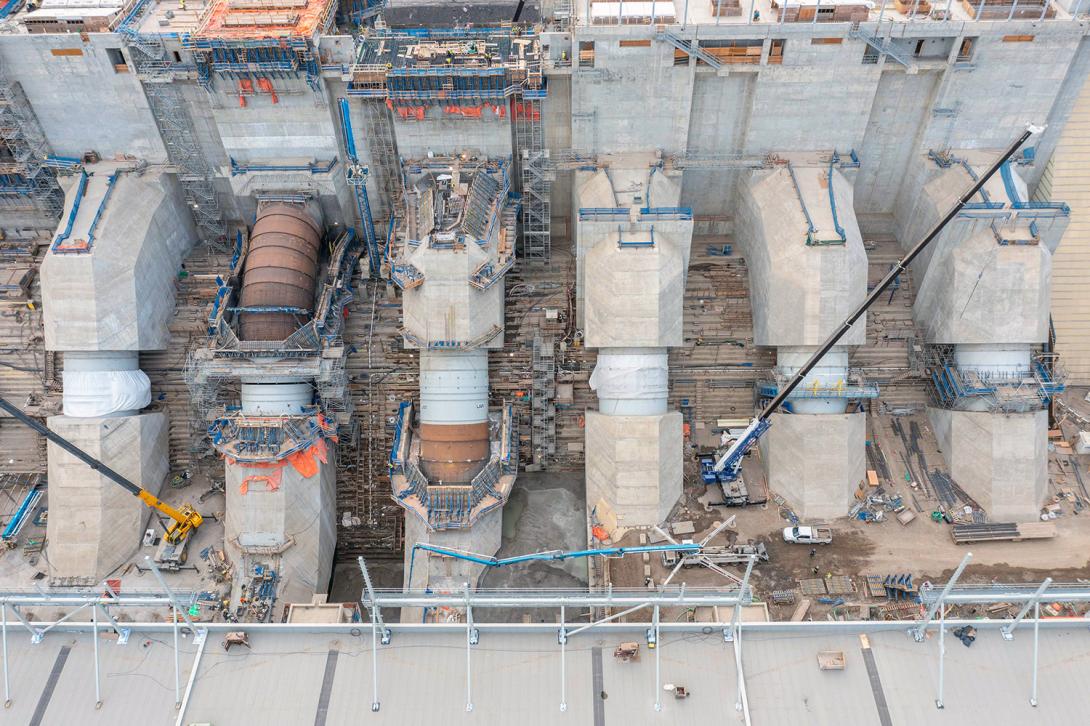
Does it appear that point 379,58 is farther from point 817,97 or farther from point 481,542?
point 481,542

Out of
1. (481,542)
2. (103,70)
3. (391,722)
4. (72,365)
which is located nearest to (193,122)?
(103,70)

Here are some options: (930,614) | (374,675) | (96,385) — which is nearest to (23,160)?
(96,385)

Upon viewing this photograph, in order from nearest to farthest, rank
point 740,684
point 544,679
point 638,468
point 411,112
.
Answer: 1. point 740,684
2. point 544,679
3. point 638,468
4. point 411,112

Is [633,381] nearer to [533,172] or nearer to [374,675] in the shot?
[533,172]

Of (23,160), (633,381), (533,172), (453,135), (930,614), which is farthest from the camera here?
(533,172)

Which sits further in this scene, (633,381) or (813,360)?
(633,381)
